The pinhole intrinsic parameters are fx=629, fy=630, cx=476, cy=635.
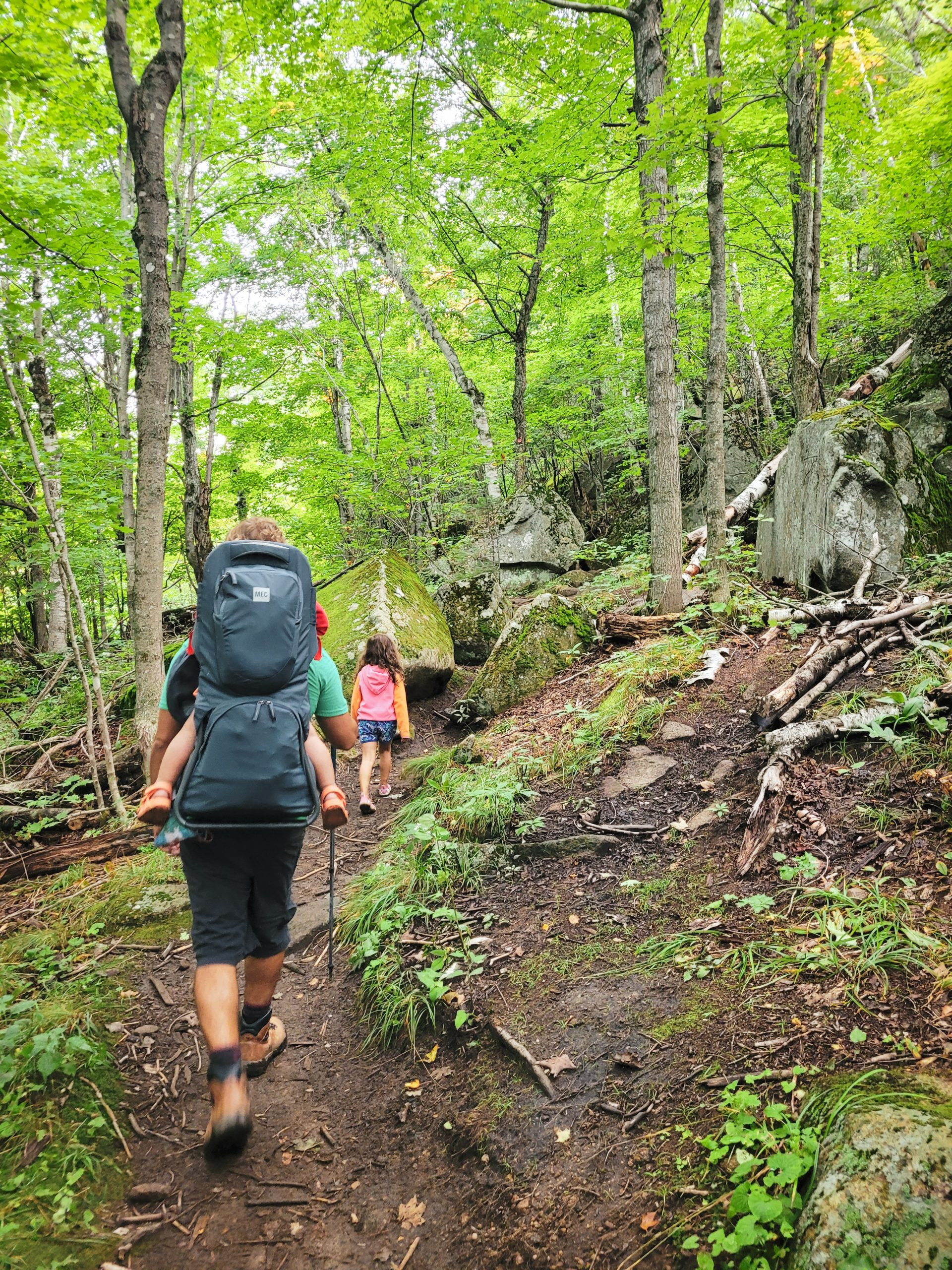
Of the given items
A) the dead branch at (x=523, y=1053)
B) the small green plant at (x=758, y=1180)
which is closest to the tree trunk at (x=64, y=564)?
the dead branch at (x=523, y=1053)

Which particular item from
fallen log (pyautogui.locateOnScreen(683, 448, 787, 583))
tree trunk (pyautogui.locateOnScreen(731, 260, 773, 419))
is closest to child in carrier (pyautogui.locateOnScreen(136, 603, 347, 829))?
fallen log (pyautogui.locateOnScreen(683, 448, 787, 583))

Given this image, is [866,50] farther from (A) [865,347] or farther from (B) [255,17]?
(B) [255,17]

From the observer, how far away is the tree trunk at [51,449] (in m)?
6.17

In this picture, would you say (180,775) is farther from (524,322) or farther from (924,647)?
(524,322)

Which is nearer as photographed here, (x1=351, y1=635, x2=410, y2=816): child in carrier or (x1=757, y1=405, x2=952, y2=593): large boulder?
(x1=757, y1=405, x2=952, y2=593): large boulder

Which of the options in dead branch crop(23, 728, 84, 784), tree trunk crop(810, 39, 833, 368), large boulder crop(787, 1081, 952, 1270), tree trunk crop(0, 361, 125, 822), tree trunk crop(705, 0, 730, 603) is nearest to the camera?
large boulder crop(787, 1081, 952, 1270)

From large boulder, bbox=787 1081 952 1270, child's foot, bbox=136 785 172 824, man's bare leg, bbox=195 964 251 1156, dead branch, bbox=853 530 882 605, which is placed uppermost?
dead branch, bbox=853 530 882 605

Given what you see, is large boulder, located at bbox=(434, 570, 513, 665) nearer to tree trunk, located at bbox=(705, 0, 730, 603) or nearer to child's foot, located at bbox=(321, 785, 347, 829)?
tree trunk, located at bbox=(705, 0, 730, 603)

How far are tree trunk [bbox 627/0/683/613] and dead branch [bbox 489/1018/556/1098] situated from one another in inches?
205

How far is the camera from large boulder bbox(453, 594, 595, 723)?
7.39 m

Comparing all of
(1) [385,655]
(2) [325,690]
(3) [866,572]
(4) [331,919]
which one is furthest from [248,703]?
(3) [866,572]

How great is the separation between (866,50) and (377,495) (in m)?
19.1

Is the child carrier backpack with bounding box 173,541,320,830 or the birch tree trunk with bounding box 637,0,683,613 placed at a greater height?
the birch tree trunk with bounding box 637,0,683,613

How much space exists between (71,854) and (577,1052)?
483 centimetres
